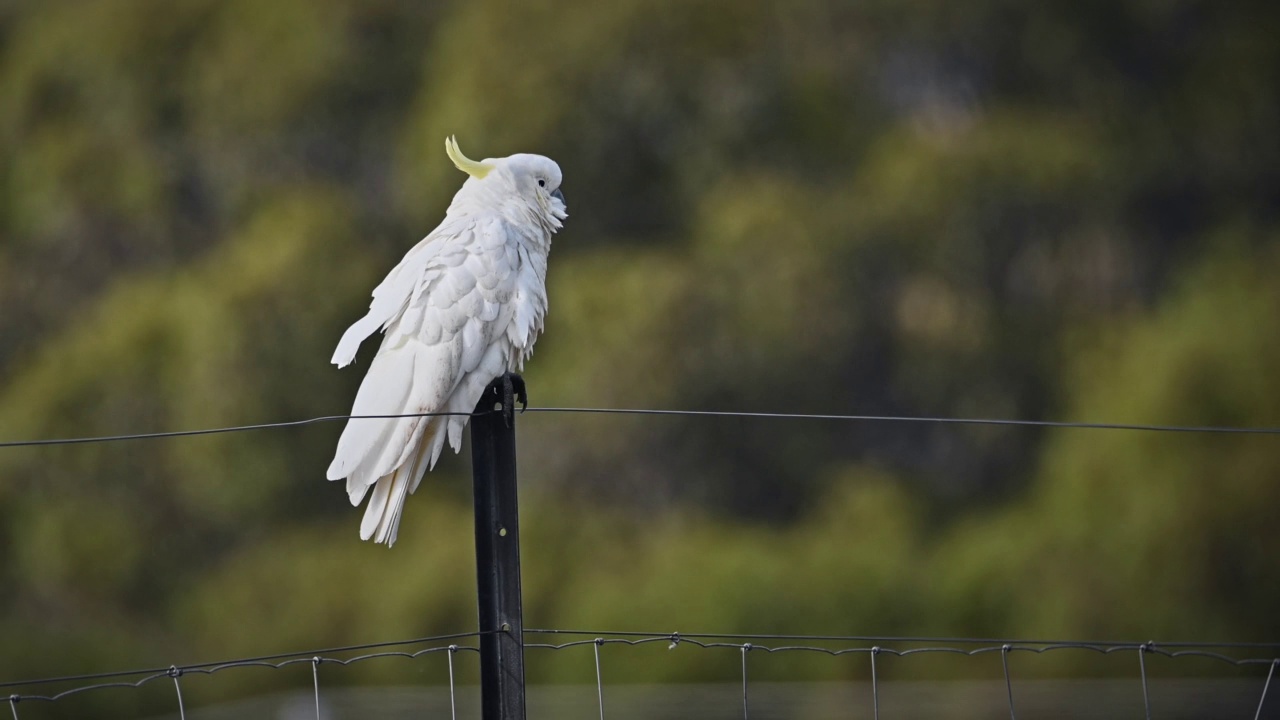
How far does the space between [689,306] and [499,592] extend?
11.6 ft

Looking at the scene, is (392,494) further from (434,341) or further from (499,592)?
(499,592)

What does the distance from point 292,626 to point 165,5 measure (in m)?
2.48

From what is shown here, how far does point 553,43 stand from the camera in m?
4.61

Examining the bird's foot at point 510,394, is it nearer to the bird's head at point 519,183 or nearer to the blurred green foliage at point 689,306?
the bird's head at point 519,183

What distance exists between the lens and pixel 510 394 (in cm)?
110

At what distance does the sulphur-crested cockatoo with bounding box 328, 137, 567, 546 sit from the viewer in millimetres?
1403

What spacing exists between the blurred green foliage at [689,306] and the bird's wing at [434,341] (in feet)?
8.88

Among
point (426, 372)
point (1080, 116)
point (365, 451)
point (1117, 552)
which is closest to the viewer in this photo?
point (365, 451)

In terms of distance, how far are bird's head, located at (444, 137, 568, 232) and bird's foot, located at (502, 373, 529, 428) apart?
21.7 inches

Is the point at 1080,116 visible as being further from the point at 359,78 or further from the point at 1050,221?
the point at 359,78

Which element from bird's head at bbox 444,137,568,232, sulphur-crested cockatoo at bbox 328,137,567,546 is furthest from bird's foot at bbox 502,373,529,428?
bird's head at bbox 444,137,568,232

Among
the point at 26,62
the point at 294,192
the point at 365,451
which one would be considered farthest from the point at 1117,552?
the point at 26,62

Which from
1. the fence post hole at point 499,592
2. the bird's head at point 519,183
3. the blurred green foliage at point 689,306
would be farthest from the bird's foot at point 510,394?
the blurred green foliage at point 689,306

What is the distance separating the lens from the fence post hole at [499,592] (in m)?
0.97
